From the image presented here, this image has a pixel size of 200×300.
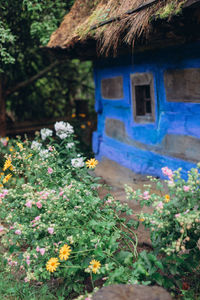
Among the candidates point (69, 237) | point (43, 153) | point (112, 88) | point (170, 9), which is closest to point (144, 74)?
point (112, 88)

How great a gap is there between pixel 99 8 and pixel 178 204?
3.22m

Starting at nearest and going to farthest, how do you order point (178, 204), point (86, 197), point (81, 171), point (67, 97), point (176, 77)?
point (178, 204)
point (86, 197)
point (81, 171)
point (176, 77)
point (67, 97)

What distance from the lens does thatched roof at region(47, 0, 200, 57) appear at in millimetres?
3088

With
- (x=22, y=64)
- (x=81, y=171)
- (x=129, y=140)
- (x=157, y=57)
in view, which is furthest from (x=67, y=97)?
(x=81, y=171)

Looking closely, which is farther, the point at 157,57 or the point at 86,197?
the point at 157,57

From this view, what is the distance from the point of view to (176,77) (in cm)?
410

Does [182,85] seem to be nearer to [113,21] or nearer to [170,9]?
[113,21]

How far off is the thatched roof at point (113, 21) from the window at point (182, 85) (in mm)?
629

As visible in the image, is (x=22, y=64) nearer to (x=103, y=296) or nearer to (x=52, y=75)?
(x=52, y=75)

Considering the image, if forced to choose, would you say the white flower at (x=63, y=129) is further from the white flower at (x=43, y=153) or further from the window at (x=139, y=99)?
the window at (x=139, y=99)

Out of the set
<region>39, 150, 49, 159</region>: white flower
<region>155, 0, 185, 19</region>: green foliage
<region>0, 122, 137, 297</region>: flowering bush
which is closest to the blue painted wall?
<region>155, 0, 185, 19</region>: green foliage

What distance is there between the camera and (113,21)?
12.5 ft

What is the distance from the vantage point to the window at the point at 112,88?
544cm

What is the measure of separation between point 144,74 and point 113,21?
1.09 meters
